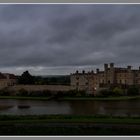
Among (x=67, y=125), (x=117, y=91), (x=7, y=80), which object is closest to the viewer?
(x=67, y=125)

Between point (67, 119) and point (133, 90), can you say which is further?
point (133, 90)

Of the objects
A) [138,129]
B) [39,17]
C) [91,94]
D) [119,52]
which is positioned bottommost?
[138,129]

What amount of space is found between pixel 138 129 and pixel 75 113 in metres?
1.08

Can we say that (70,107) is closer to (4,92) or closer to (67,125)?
(67,125)

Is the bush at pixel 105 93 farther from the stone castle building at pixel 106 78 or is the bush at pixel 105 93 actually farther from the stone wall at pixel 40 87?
the stone wall at pixel 40 87

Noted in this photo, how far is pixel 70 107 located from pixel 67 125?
352 mm

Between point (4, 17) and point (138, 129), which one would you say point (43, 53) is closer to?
point (4, 17)

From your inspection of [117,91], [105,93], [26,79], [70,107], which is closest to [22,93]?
[26,79]

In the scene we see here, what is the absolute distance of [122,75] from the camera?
320 inches

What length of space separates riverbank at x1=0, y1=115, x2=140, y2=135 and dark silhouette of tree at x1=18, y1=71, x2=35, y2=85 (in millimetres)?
609

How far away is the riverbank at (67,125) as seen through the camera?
7781mm

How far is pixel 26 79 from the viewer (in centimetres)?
812

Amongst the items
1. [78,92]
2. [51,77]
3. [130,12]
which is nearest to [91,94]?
[78,92]

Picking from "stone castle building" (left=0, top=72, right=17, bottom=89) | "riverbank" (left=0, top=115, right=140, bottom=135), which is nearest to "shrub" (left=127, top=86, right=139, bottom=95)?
"riverbank" (left=0, top=115, right=140, bottom=135)
